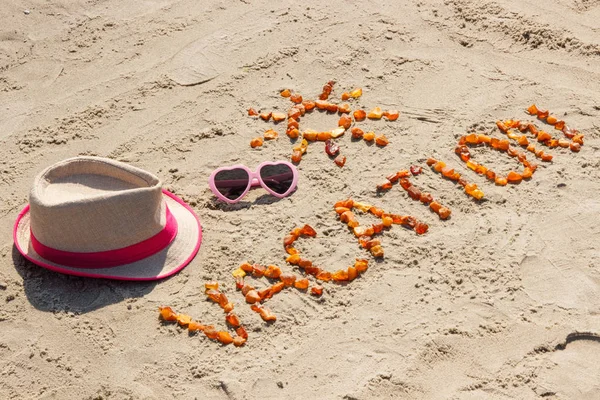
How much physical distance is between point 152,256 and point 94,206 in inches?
18.3

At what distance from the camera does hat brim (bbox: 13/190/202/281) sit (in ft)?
13.8

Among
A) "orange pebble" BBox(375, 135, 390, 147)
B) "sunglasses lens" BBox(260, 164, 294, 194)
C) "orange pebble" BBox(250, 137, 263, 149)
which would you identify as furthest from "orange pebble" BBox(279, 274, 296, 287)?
"orange pebble" BBox(375, 135, 390, 147)

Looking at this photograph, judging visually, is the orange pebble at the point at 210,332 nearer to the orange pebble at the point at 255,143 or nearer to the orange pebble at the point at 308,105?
the orange pebble at the point at 255,143

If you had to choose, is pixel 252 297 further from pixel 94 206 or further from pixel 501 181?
pixel 501 181

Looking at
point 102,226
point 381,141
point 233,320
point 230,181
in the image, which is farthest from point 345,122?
point 102,226

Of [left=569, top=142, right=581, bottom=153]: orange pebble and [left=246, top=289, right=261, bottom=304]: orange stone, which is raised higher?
[left=569, top=142, right=581, bottom=153]: orange pebble

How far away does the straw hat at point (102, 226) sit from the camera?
4035 millimetres

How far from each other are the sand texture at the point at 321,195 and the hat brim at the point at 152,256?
0.07m

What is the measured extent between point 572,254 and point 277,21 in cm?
283

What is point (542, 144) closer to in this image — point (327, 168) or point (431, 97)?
point (431, 97)

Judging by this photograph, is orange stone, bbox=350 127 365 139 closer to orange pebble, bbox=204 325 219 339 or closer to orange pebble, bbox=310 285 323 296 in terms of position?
orange pebble, bbox=310 285 323 296

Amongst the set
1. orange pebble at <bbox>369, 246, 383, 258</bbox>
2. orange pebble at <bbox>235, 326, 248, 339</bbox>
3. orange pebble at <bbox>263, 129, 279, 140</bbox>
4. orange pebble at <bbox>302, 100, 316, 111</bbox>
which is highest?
orange pebble at <bbox>302, 100, 316, 111</bbox>

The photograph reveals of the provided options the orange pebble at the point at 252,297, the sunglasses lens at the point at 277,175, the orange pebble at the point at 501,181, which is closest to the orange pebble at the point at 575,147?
the orange pebble at the point at 501,181

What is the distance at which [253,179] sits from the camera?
15.6ft
